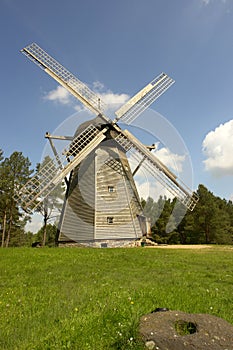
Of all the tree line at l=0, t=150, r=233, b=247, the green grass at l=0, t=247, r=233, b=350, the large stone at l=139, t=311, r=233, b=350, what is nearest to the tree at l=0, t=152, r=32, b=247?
the tree line at l=0, t=150, r=233, b=247

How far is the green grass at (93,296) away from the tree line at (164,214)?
13.0m

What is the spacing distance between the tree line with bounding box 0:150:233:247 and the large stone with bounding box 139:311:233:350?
20995mm

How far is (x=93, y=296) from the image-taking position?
7.24 metres

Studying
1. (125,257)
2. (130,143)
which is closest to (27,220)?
(130,143)

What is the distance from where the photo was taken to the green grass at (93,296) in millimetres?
4398

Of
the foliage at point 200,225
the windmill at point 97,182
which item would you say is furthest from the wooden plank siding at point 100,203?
the foliage at point 200,225

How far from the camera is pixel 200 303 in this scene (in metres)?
6.39

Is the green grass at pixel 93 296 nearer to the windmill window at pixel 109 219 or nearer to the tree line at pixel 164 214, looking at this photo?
the windmill window at pixel 109 219

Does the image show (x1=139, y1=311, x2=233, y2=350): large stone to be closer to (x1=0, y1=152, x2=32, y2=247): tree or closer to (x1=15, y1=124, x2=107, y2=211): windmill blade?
(x1=15, y1=124, x2=107, y2=211): windmill blade

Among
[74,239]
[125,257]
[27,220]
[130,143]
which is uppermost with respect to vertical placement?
[130,143]

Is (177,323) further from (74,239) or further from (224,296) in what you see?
(74,239)

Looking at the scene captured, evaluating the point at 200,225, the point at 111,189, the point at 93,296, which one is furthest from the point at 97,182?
the point at 200,225

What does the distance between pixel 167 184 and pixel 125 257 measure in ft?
31.4

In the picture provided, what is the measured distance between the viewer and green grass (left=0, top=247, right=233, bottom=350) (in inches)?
173
